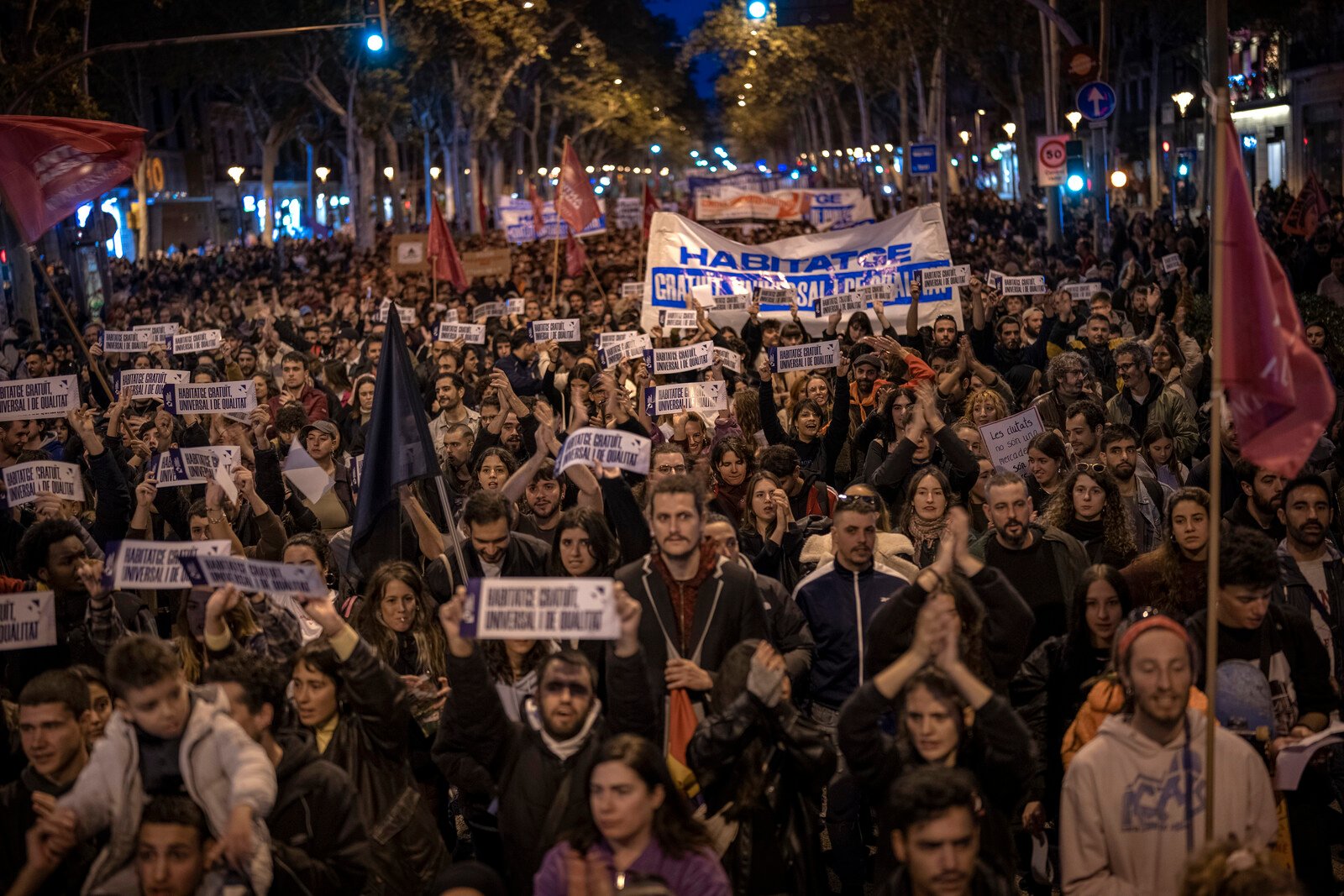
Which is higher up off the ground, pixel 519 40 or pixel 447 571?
pixel 519 40

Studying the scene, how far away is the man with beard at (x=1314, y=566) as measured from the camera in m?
6.17

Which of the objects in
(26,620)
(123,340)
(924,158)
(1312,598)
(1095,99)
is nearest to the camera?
(26,620)

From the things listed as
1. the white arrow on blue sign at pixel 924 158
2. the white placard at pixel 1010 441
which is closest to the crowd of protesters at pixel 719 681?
the white placard at pixel 1010 441

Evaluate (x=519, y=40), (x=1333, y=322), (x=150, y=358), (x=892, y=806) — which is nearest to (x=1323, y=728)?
(x=892, y=806)

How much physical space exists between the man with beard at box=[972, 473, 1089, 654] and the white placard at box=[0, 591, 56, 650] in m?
3.79

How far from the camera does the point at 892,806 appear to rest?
14.4ft

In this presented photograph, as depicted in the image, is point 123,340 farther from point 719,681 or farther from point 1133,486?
point 719,681

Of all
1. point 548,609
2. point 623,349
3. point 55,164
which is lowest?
point 548,609

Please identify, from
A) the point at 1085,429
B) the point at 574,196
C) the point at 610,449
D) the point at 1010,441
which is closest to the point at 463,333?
the point at 574,196

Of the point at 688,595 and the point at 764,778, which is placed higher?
the point at 688,595

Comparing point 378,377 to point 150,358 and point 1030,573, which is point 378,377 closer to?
point 1030,573

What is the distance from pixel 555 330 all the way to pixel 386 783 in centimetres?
1050

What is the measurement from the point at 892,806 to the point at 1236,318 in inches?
79.4

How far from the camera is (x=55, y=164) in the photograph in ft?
42.8
